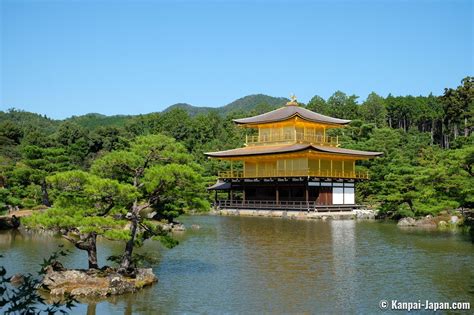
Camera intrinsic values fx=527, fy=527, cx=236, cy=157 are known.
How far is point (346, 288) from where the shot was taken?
12297 millimetres

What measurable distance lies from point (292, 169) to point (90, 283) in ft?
91.7

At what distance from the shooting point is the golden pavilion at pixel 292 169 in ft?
122

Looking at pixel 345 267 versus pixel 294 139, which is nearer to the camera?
pixel 345 267

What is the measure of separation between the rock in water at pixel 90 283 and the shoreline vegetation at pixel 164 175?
9 centimetres

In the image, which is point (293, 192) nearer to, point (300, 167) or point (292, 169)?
point (292, 169)

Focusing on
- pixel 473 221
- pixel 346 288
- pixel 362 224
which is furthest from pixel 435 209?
pixel 346 288

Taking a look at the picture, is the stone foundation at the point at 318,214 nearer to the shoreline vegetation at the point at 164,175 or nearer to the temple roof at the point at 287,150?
the shoreline vegetation at the point at 164,175

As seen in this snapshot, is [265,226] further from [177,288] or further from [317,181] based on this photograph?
[177,288]

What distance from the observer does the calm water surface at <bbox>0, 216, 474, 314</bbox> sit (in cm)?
1088

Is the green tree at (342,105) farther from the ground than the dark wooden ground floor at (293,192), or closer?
farther from the ground

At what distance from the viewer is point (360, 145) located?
148 ft

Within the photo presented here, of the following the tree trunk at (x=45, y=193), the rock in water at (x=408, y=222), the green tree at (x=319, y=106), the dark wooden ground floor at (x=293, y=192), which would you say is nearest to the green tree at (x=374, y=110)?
the green tree at (x=319, y=106)

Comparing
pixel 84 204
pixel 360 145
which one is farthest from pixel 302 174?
pixel 84 204

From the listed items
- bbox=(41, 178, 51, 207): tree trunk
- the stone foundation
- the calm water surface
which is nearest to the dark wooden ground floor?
the stone foundation
